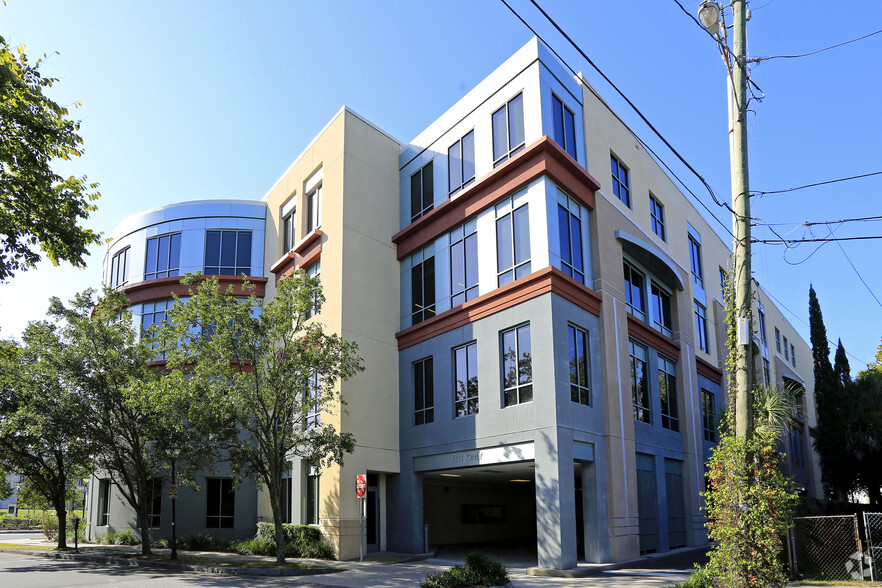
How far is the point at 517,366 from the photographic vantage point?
850 inches

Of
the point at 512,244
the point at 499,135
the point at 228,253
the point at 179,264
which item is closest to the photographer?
the point at 512,244

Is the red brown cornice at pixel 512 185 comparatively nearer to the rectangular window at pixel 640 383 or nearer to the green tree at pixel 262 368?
the rectangular window at pixel 640 383

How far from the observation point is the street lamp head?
418 inches

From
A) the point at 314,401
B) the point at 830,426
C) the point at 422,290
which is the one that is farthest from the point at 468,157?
the point at 830,426

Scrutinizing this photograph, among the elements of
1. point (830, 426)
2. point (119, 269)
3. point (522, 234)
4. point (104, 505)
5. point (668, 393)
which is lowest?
point (104, 505)

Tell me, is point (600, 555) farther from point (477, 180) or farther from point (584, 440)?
point (477, 180)

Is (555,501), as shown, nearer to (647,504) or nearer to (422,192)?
(647,504)

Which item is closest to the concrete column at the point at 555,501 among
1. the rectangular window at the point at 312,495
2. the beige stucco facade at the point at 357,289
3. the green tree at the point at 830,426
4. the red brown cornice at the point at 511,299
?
the red brown cornice at the point at 511,299

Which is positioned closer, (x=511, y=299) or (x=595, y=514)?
(x=595, y=514)

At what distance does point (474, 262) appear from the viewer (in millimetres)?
24172

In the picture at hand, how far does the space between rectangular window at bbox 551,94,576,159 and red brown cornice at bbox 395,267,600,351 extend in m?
4.83

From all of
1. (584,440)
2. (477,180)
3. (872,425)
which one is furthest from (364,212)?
(872,425)

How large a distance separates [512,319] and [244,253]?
1816cm

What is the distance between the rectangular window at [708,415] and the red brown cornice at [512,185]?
45.1 feet
